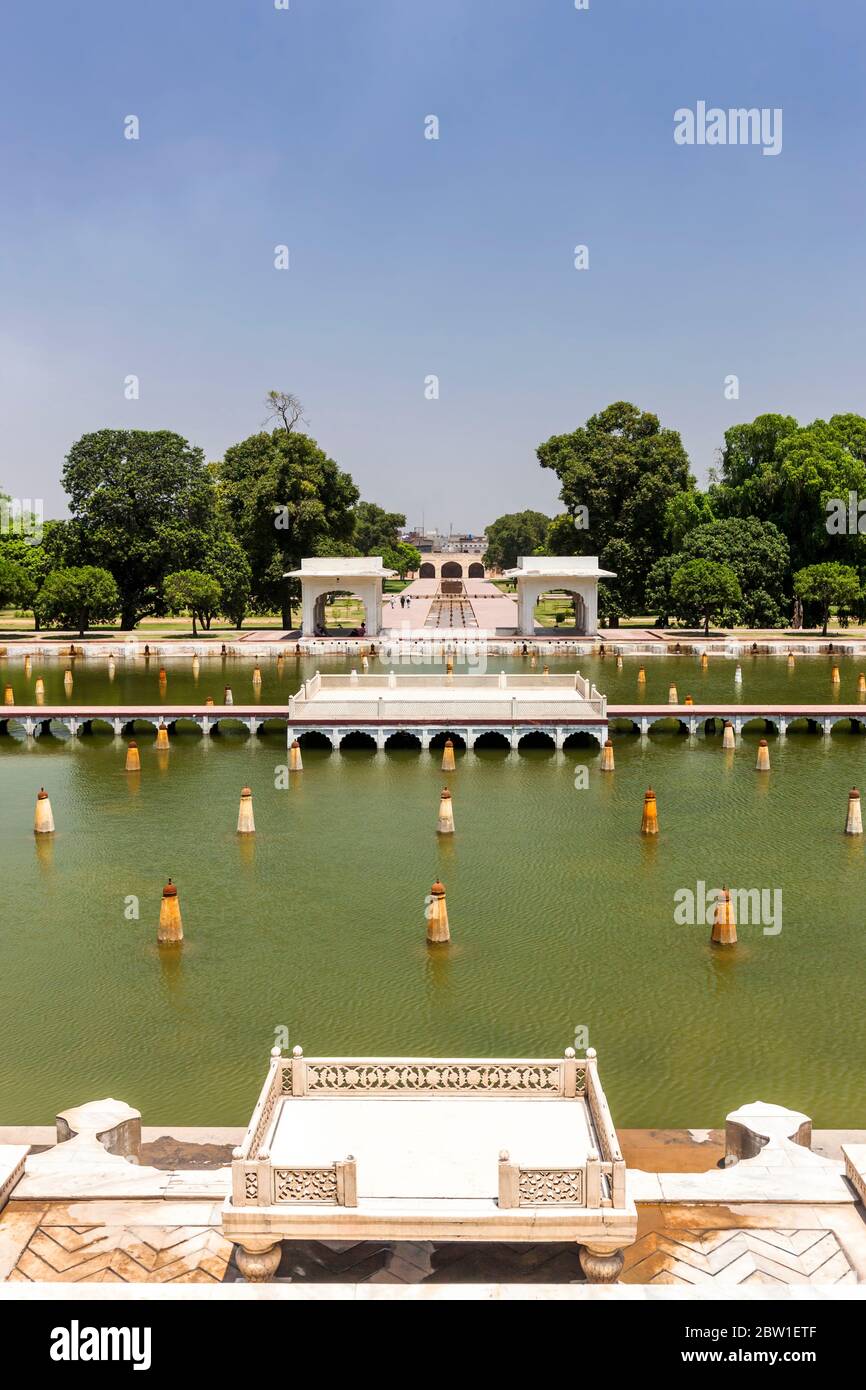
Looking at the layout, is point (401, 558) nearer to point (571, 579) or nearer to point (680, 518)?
point (680, 518)

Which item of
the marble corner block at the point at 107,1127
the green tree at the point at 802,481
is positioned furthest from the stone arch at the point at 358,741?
the green tree at the point at 802,481

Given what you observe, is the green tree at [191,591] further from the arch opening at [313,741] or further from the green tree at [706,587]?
the arch opening at [313,741]

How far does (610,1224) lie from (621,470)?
71.6 meters

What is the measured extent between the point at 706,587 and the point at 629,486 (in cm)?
1346

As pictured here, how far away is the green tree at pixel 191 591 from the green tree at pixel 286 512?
6.18 meters

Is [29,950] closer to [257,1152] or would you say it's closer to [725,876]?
[257,1152]

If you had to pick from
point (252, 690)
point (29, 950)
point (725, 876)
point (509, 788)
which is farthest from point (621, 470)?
point (29, 950)

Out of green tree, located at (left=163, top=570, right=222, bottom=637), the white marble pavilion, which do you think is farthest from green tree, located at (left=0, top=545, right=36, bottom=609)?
the white marble pavilion

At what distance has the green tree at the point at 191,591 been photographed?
224 feet

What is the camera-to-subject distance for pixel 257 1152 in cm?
920

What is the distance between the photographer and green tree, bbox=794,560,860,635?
66688 millimetres

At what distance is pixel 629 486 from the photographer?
3068 inches

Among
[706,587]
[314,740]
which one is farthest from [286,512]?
[314,740]
